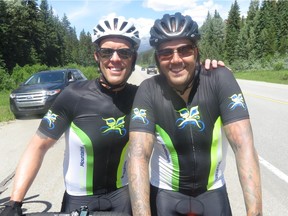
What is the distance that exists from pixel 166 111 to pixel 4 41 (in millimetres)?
49062

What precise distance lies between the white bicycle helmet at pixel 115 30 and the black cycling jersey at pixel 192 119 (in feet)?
1.65

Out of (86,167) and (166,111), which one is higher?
(166,111)

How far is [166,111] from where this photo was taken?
2.39m

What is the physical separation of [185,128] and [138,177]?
18.3 inches

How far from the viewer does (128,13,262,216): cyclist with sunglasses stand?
230cm

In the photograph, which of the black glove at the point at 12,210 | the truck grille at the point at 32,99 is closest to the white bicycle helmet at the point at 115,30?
the black glove at the point at 12,210

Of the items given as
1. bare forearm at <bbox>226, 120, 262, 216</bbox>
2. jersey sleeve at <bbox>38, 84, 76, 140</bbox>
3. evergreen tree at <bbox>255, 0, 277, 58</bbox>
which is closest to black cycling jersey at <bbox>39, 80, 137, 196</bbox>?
jersey sleeve at <bbox>38, 84, 76, 140</bbox>

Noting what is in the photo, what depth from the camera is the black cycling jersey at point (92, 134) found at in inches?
104

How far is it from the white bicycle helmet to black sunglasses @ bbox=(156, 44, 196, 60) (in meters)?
0.41

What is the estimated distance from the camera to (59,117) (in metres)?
2.59

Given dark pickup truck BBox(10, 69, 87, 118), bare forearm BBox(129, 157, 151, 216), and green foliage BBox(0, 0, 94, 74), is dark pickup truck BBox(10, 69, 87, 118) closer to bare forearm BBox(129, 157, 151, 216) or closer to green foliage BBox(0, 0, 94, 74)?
bare forearm BBox(129, 157, 151, 216)

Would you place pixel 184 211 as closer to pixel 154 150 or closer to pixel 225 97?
pixel 154 150

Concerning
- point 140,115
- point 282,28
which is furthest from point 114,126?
point 282,28

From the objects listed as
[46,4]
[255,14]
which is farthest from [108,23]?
[46,4]
